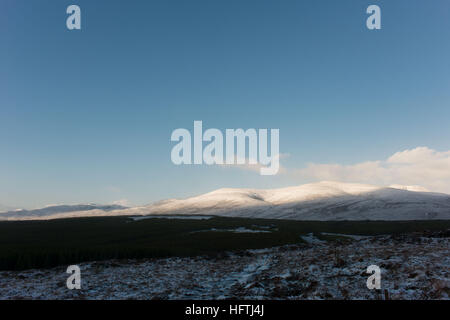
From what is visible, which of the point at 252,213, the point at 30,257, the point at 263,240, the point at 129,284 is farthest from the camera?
the point at 252,213

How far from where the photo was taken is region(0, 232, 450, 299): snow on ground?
12922 mm

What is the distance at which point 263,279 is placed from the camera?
17250mm

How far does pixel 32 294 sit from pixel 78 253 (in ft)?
45.2

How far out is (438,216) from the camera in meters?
106

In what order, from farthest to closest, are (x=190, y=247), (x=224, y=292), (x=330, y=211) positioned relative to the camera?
→ (x=330, y=211) < (x=190, y=247) < (x=224, y=292)

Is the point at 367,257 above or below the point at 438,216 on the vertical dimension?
above

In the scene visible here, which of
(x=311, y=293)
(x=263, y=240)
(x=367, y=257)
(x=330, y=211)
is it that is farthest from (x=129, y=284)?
(x=330, y=211)

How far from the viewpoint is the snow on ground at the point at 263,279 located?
509 inches

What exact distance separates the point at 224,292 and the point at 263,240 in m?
25.7

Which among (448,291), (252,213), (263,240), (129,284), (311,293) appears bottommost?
(252,213)

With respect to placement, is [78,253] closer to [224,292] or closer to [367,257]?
[224,292]

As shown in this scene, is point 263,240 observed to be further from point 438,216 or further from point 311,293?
point 438,216
